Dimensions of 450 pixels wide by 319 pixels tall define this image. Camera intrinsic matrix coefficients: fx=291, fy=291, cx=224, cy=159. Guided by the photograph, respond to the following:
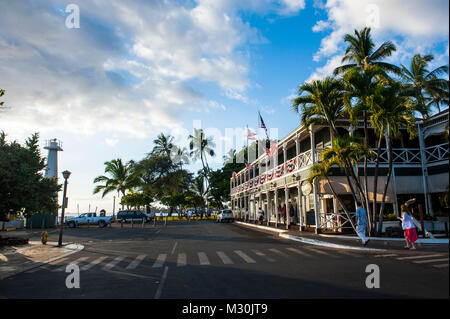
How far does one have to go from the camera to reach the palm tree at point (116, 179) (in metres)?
48.5

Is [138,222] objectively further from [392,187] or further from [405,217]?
[405,217]

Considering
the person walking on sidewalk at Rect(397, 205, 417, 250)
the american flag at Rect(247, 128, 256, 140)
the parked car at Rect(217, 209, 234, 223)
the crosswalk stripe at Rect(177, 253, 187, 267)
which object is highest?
the american flag at Rect(247, 128, 256, 140)

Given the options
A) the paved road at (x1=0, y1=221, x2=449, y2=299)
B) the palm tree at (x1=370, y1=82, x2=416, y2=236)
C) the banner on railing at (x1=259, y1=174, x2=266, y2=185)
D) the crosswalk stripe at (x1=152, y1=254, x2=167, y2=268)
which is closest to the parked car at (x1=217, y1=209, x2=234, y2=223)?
the banner on railing at (x1=259, y1=174, x2=266, y2=185)

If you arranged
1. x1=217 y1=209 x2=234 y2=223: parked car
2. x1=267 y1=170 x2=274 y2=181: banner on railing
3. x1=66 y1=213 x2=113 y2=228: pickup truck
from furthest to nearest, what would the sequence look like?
1. x1=217 y1=209 x2=234 y2=223: parked car
2. x1=66 y1=213 x2=113 y2=228: pickup truck
3. x1=267 y1=170 x2=274 y2=181: banner on railing

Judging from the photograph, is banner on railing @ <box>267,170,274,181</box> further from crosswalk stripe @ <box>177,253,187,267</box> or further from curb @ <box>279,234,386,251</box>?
crosswalk stripe @ <box>177,253,187,267</box>

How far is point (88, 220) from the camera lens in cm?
3600

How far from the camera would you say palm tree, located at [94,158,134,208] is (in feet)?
159

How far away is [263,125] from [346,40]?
29.8 ft

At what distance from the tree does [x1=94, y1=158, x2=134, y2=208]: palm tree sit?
1270 inches

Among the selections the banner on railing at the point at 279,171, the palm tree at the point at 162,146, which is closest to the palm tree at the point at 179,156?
the palm tree at the point at 162,146

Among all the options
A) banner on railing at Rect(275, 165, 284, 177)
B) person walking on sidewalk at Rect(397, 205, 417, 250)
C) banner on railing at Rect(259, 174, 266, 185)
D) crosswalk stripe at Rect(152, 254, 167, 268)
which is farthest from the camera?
banner on railing at Rect(259, 174, 266, 185)

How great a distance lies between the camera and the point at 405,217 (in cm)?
961

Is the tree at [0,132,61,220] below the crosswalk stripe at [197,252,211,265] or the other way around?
the other way around
